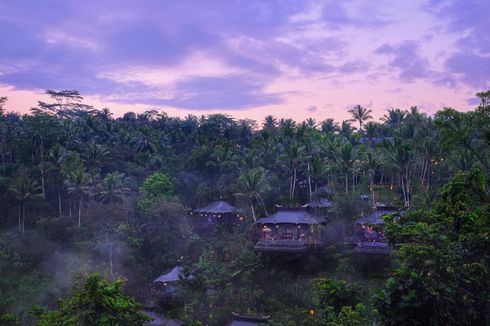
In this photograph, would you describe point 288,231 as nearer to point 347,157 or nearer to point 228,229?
point 228,229

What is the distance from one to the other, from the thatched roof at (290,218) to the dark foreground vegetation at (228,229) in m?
2.51

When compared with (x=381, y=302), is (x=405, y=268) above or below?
above

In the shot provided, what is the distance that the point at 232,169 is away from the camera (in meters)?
54.7

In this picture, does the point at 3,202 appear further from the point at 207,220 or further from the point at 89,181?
the point at 207,220

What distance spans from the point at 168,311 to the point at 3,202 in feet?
81.9

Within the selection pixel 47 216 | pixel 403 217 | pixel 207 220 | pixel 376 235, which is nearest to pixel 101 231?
pixel 47 216

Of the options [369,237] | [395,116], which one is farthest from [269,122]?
[369,237]

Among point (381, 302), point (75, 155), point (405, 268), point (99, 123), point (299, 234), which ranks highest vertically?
point (99, 123)

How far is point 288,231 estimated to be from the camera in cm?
4419

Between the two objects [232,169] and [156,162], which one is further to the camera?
[156,162]

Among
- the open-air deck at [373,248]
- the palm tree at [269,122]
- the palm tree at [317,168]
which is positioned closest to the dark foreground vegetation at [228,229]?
the palm tree at [317,168]

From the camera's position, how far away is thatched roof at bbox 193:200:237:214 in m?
50.2

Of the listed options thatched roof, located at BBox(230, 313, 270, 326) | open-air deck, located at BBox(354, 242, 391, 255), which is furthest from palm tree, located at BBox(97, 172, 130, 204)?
open-air deck, located at BBox(354, 242, 391, 255)

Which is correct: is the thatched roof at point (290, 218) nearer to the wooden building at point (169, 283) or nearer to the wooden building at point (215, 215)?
the wooden building at point (215, 215)
